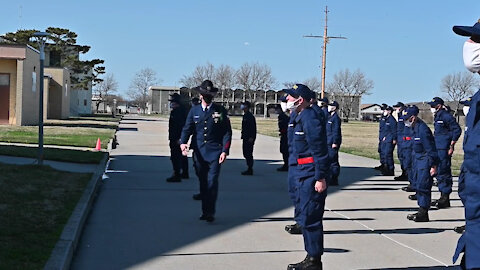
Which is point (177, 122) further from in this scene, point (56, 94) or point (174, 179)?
point (56, 94)

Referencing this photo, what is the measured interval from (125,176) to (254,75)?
107 metres

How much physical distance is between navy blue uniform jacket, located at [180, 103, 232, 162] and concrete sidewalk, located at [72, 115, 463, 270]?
104 cm

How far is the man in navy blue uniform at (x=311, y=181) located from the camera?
617cm

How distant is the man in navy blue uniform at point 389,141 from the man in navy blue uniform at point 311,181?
977 centimetres

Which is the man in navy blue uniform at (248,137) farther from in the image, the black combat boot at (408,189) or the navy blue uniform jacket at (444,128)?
the navy blue uniform jacket at (444,128)

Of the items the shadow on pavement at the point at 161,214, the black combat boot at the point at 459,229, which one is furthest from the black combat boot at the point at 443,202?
the black combat boot at the point at 459,229

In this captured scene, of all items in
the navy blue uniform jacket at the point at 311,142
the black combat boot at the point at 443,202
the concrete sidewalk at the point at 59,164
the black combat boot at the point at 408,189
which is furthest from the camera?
the concrete sidewalk at the point at 59,164

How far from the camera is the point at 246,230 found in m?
8.33

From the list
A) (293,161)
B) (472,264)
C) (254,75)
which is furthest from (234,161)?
(254,75)

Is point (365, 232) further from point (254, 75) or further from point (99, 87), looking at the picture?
point (254, 75)

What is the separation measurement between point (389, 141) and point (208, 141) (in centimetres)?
820

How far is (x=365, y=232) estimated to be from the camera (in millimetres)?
8445

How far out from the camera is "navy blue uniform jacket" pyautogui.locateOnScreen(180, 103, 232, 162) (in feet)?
29.0

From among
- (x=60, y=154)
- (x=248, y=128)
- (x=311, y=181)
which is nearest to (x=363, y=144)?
(x=248, y=128)
